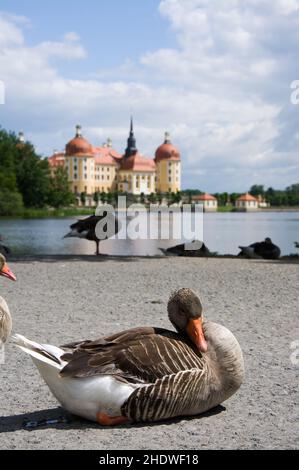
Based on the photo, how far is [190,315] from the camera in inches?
165

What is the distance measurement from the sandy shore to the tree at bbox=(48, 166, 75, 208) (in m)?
73.7

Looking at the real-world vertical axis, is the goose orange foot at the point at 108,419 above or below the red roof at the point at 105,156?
below

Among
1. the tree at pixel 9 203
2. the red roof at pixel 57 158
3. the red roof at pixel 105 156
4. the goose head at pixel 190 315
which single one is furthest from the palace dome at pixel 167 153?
the goose head at pixel 190 315

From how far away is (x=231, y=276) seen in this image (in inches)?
487

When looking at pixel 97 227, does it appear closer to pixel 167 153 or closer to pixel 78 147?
pixel 78 147

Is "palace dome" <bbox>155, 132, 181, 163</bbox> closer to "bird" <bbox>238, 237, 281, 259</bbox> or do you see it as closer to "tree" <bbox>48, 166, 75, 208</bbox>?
"tree" <bbox>48, 166, 75, 208</bbox>

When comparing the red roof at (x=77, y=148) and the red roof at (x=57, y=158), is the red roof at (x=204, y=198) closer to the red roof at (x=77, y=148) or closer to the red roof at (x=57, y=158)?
the red roof at (x=77, y=148)

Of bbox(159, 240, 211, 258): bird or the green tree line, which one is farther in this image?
the green tree line

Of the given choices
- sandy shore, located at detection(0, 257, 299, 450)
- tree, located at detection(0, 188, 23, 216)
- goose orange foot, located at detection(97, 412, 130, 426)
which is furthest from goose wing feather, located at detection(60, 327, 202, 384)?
tree, located at detection(0, 188, 23, 216)

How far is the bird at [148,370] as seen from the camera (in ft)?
12.6

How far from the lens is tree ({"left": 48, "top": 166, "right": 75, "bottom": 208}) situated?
291 feet

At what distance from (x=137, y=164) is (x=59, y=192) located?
60058mm

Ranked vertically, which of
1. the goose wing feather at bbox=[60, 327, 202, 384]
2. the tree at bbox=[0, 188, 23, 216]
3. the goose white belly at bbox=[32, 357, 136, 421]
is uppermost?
the tree at bbox=[0, 188, 23, 216]

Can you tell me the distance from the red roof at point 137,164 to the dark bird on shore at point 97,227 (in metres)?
129
